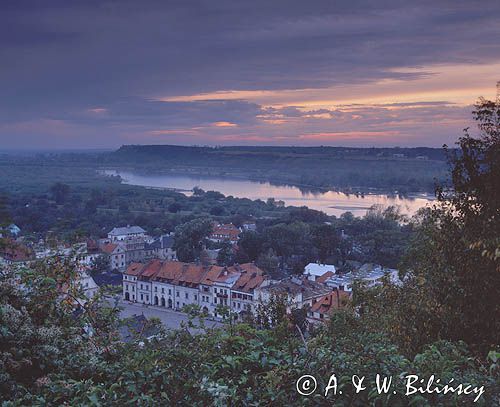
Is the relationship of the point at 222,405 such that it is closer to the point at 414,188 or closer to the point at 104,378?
the point at 104,378

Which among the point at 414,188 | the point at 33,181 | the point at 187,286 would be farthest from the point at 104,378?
the point at 33,181

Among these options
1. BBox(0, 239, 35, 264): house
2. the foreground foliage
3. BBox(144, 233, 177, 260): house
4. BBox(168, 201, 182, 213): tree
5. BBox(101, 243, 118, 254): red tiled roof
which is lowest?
BBox(144, 233, 177, 260): house

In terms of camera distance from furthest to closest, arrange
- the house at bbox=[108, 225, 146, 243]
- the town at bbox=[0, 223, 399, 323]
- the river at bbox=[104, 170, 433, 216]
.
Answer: the river at bbox=[104, 170, 433, 216] < the house at bbox=[108, 225, 146, 243] < the town at bbox=[0, 223, 399, 323]

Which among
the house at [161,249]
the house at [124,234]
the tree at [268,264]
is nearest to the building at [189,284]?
the tree at [268,264]

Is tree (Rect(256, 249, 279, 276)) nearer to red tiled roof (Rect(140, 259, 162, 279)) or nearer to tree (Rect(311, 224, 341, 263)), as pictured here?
tree (Rect(311, 224, 341, 263))

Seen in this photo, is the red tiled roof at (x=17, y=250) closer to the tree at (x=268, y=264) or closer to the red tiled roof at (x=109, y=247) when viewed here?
the tree at (x=268, y=264)

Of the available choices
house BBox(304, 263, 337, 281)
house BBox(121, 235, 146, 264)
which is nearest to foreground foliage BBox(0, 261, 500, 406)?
house BBox(304, 263, 337, 281)
